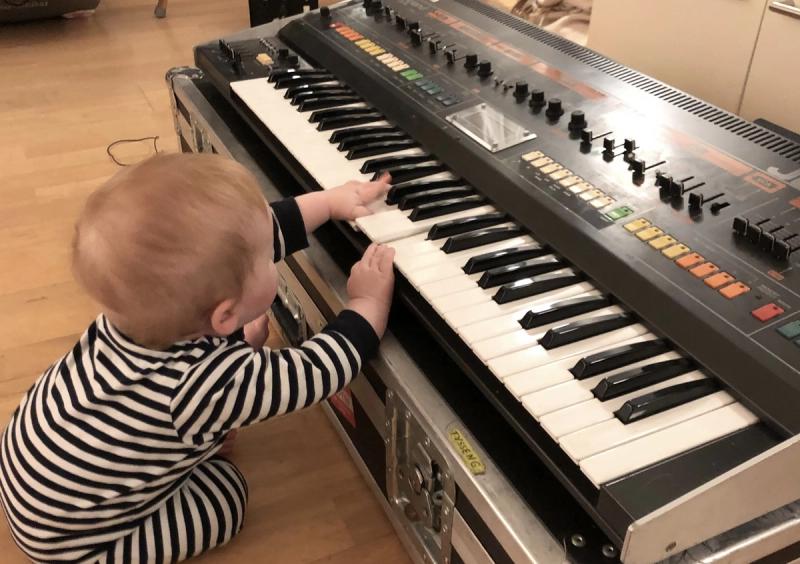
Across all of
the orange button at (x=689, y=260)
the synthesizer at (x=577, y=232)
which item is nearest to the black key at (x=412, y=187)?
the synthesizer at (x=577, y=232)

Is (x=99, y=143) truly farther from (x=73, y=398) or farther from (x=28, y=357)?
(x=73, y=398)

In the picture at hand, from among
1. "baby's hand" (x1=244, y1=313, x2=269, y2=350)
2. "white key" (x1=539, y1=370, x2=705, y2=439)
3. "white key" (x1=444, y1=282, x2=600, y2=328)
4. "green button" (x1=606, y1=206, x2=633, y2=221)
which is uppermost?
"green button" (x1=606, y1=206, x2=633, y2=221)

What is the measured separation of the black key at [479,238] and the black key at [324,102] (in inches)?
16.0

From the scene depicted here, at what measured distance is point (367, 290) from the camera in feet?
3.26

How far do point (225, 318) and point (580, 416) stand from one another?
17.7 inches

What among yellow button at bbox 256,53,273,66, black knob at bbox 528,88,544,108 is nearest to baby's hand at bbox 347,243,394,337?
black knob at bbox 528,88,544,108

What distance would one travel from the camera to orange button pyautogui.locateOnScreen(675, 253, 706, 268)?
839 millimetres

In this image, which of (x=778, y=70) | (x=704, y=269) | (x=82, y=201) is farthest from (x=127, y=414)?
(x=82, y=201)

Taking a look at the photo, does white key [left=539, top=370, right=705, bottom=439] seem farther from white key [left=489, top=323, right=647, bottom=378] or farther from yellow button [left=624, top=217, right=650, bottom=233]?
yellow button [left=624, top=217, right=650, bottom=233]

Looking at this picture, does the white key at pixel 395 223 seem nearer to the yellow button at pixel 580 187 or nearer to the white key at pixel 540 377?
the yellow button at pixel 580 187

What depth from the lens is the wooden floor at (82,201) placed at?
117 centimetres

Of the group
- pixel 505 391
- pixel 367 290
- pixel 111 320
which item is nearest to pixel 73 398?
Answer: pixel 111 320

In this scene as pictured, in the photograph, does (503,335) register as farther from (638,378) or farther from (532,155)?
(532,155)

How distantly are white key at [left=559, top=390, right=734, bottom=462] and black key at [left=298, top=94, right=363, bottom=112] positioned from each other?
743 mm
